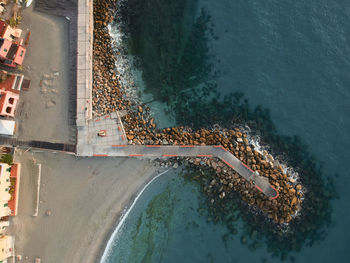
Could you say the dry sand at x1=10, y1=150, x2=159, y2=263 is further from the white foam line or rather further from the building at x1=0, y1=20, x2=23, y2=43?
the building at x1=0, y1=20, x2=23, y2=43

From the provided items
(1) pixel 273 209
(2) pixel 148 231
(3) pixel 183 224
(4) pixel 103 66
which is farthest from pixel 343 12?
(2) pixel 148 231

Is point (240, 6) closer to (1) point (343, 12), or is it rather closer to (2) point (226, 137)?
(1) point (343, 12)

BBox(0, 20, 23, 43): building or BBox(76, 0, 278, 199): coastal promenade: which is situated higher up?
BBox(0, 20, 23, 43): building

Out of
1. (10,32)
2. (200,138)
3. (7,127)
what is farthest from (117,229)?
(10,32)

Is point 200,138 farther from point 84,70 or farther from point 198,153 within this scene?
point 84,70

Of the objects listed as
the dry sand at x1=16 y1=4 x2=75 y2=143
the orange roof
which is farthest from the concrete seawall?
the orange roof

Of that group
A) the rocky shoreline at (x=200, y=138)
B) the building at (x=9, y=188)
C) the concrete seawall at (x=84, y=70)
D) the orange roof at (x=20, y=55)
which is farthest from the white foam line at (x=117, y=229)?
the orange roof at (x=20, y=55)

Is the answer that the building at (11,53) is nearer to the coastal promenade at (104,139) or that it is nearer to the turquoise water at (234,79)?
the coastal promenade at (104,139)

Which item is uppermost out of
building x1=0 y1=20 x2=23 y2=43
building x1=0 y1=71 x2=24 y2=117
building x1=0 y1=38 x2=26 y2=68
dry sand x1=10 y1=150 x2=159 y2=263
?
building x1=0 y1=20 x2=23 y2=43
